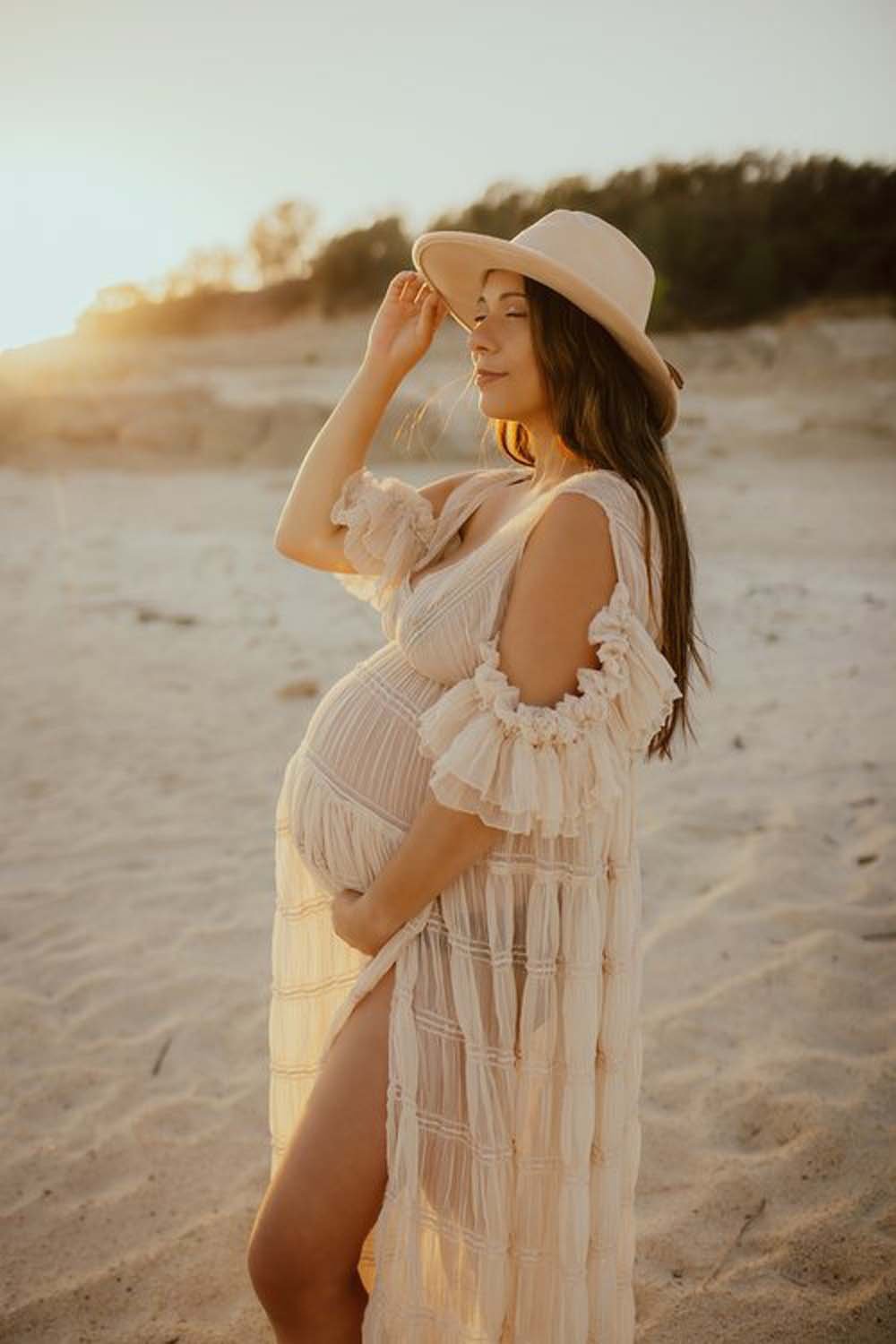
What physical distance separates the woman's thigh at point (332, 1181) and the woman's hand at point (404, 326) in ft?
4.52

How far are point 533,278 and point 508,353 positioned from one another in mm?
129

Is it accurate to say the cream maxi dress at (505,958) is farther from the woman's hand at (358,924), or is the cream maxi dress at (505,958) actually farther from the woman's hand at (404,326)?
the woman's hand at (404,326)

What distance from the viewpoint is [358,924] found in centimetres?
174

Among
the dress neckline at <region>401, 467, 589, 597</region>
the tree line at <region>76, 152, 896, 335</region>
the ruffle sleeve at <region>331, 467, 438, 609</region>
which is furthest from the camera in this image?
the tree line at <region>76, 152, 896, 335</region>

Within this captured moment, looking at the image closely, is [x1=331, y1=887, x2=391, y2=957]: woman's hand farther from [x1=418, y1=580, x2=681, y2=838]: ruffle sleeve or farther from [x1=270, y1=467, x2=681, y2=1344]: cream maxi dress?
[x1=418, y1=580, x2=681, y2=838]: ruffle sleeve

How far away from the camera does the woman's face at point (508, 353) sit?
182 cm

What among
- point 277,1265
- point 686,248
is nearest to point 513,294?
point 277,1265

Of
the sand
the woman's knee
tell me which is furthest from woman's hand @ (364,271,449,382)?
the woman's knee

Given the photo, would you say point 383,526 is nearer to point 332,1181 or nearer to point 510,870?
point 510,870

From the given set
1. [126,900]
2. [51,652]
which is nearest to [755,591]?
[51,652]

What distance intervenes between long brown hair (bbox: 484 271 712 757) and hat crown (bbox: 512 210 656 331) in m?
0.06

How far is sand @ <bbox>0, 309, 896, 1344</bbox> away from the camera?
8.04 feet

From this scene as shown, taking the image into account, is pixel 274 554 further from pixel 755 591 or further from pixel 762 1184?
pixel 762 1184

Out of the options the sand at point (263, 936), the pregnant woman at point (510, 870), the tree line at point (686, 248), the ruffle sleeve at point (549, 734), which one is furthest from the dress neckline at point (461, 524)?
the tree line at point (686, 248)
